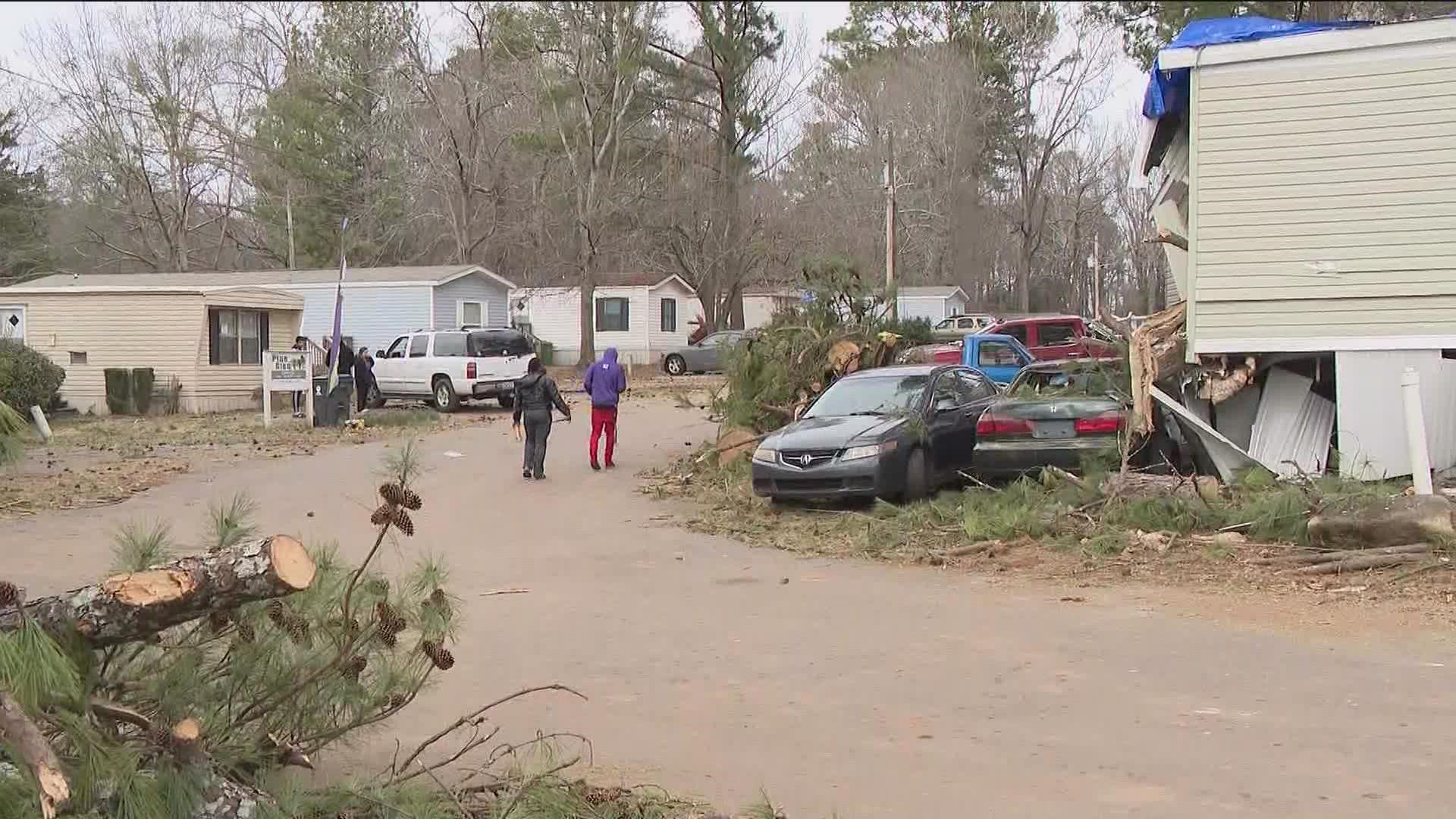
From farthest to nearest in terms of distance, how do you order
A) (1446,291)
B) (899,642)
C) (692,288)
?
(692,288)
(1446,291)
(899,642)

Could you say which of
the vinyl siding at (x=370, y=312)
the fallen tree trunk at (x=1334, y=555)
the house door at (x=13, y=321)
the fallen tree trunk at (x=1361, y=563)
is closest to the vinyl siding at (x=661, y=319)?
the vinyl siding at (x=370, y=312)

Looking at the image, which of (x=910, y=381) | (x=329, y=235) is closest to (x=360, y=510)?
(x=910, y=381)

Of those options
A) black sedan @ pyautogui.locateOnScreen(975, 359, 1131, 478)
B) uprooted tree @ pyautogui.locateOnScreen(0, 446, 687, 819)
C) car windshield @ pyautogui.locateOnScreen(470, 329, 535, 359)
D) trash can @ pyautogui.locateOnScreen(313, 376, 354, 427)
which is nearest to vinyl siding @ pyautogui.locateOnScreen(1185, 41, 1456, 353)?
black sedan @ pyautogui.locateOnScreen(975, 359, 1131, 478)

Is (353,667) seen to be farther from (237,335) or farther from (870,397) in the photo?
(237,335)

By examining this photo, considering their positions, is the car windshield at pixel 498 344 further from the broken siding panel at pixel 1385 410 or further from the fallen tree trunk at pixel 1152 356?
the broken siding panel at pixel 1385 410

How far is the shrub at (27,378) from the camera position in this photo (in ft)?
70.3

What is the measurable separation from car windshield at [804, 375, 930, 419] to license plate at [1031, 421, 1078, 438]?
1.45 m

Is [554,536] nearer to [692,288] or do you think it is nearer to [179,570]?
[179,570]

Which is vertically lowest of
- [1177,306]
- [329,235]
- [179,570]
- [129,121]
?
[179,570]

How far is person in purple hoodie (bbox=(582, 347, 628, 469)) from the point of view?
16.5 m

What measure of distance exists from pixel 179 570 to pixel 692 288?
43884mm

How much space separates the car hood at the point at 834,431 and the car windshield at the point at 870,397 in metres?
0.24

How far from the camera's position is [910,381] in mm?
13664

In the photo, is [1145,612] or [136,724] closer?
[136,724]
